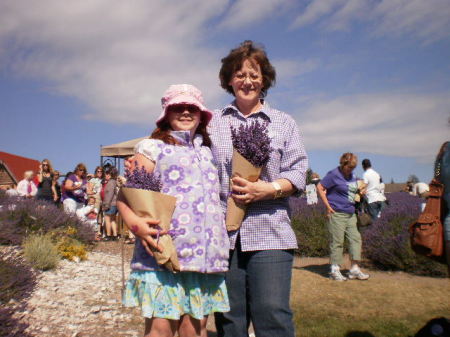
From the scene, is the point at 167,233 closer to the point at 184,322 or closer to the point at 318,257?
the point at 184,322

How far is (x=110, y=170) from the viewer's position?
12094 mm

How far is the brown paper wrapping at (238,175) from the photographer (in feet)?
7.83

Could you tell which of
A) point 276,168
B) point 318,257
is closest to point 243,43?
point 276,168

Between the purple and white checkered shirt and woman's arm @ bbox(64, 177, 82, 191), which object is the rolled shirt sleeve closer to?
the purple and white checkered shirt

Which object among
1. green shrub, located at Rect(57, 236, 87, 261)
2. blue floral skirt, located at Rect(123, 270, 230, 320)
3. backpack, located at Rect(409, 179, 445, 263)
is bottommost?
green shrub, located at Rect(57, 236, 87, 261)

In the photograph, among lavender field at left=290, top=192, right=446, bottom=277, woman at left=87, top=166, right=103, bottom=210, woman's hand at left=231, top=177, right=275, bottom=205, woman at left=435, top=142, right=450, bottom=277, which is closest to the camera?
woman's hand at left=231, top=177, right=275, bottom=205

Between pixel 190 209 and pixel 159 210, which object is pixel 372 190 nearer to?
pixel 190 209

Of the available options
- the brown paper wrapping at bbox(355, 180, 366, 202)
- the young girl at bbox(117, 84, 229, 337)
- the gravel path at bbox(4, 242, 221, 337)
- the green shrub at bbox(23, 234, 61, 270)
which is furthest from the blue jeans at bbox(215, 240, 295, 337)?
the green shrub at bbox(23, 234, 61, 270)

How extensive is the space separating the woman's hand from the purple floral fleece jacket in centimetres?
12

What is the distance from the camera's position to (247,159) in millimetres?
2398

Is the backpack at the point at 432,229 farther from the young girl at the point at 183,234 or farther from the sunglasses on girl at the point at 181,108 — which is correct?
the sunglasses on girl at the point at 181,108

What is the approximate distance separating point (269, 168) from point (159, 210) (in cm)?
72

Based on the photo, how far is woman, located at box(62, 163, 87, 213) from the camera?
450 inches

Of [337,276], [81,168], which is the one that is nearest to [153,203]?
[337,276]
